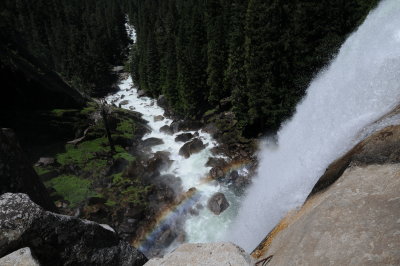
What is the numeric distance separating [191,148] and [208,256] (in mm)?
29430

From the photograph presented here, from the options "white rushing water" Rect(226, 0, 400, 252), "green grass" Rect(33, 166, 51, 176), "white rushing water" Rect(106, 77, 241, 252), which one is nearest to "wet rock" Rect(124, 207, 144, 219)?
"white rushing water" Rect(106, 77, 241, 252)

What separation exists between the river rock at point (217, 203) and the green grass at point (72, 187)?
13140mm

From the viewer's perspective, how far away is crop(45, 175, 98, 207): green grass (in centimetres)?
3074

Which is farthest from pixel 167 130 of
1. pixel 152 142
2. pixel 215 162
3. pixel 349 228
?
pixel 349 228

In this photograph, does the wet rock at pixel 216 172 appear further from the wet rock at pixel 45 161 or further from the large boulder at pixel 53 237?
the large boulder at pixel 53 237

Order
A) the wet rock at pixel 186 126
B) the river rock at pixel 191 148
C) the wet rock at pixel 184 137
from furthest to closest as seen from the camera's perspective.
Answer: the wet rock at pixel 186 126 → the wet rock at pixel 184 137 → the river rock at pixel 191 148

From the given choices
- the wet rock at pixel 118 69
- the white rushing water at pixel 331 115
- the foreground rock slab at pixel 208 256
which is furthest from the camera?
the wet rock at pixel 118 69

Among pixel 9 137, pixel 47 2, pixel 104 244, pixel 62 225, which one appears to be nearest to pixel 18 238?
pixel 62 225

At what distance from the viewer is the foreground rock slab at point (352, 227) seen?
6.88 metres

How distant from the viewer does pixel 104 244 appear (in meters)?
9.98

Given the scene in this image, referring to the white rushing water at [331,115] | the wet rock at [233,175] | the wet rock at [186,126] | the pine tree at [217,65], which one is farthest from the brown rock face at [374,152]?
the pine tree at [217,65]

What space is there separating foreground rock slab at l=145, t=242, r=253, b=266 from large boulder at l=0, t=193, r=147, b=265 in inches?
77.7

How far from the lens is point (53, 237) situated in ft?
28.2

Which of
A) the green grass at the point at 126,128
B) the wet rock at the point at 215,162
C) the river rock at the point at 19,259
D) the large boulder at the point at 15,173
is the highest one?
the river rock at the point at 19,259
